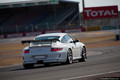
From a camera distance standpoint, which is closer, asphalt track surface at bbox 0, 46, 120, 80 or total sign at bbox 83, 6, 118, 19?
asphalt track surface at bbox 0, 46, 120, 80

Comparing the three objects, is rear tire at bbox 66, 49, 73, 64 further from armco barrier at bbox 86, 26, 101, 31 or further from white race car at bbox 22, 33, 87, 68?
armco barrier at bbox 86, 26, 101, 31

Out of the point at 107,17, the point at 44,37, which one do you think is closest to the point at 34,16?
the point at 107,17

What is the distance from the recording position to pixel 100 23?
67875 mm

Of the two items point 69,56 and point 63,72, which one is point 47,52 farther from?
point 63,72

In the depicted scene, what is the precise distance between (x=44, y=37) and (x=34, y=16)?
175 ft

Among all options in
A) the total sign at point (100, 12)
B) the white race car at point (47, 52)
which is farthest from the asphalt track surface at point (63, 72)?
the total sign at point (100, 12)

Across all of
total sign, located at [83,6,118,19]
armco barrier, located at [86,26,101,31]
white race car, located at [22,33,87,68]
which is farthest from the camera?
total sign, located at [83,6,118,19]

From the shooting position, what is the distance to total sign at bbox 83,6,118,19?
65.5 metres

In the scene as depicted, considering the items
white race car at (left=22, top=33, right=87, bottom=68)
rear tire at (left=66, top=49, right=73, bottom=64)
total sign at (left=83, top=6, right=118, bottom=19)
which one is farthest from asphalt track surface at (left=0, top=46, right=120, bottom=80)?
total sign at (left=83, top=6, right=118, bottom=19)

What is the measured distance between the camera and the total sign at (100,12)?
65.5 meters

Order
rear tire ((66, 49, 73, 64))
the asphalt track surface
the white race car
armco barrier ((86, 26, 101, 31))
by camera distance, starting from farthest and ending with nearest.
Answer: armco barrier ((86, 26, 101, 31)), rear tire ((66, 49, 73, 64)), the white race car, the asphalt track surface

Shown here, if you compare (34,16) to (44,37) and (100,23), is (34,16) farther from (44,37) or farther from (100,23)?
(44,37)

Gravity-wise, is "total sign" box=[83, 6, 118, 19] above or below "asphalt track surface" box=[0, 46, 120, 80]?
above

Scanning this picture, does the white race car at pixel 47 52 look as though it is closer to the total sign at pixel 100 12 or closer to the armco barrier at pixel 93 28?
the armco barrier at pixel 93 28
